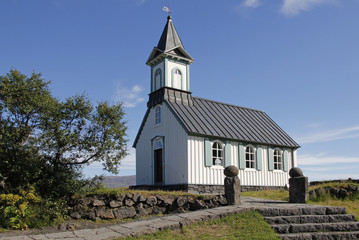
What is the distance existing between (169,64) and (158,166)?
6019 mm

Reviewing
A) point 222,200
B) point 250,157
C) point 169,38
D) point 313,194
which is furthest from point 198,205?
point 169,38

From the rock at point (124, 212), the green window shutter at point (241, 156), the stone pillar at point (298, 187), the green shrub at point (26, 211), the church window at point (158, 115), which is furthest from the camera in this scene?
the church window at point (158, 115)

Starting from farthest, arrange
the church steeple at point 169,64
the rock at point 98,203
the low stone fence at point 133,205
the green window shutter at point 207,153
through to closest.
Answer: the church steeple at point 169,64, the green window shutter at point 207,153, the rock at point 98,203, the low stone fence at point 133,205

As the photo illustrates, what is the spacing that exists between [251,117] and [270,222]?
45.7 ft

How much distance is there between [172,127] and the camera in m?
18.7

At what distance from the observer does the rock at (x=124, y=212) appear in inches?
466

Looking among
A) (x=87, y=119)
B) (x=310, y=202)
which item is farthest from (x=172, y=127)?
(x=310, y=202)

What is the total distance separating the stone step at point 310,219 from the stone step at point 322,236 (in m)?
0.79

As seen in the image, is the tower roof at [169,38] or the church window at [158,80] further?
the tower roof at [169,38]

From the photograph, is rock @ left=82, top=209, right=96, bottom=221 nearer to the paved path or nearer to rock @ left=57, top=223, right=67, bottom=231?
rock @ left=57, top=223, right=67, bottom=231

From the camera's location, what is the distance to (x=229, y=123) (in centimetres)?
2084

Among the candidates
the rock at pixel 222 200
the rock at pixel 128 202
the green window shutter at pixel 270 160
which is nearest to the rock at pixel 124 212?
the rock at pixel 128 202

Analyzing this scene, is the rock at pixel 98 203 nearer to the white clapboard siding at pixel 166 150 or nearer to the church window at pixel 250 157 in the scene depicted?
the white clapboard siding at pixel 166 150

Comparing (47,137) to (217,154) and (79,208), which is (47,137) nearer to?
(79,208)
